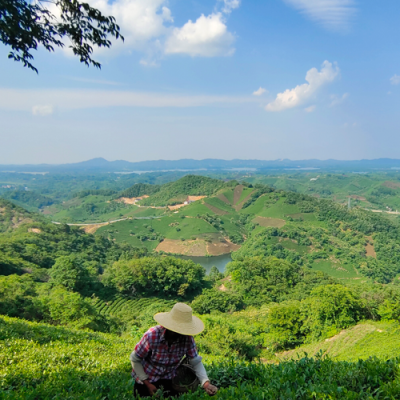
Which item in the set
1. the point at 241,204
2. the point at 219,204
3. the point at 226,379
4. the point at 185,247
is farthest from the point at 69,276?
the point at 241,204

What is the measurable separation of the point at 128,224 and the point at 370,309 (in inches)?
2950

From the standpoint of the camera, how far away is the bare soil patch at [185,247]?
7247 centimetres

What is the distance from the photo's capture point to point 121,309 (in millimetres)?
31641

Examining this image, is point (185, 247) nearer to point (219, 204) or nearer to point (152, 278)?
point (219, 204)

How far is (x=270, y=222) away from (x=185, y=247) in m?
25.4

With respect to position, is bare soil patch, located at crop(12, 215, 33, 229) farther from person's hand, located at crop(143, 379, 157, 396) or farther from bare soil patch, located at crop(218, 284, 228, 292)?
person's hand, located at crop(143, 379, 157, 396)

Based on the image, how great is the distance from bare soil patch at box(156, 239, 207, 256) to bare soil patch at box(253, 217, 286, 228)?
19.1 metres

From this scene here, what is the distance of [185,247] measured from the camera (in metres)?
74.8

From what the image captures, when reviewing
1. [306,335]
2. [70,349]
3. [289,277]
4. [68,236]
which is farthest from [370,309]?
[68,236]

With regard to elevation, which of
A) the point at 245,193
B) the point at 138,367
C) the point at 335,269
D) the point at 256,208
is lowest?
the point at 335,269

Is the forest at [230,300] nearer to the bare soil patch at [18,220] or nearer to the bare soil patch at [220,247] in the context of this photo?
the bare soil patch at [18,220]

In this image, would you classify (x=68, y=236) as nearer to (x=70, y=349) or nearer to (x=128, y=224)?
(x=128, y=224)

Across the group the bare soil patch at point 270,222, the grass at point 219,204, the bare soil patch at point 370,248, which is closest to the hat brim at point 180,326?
the bare soil patch at point 370,248

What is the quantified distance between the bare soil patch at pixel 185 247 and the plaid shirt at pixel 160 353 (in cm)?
6888
